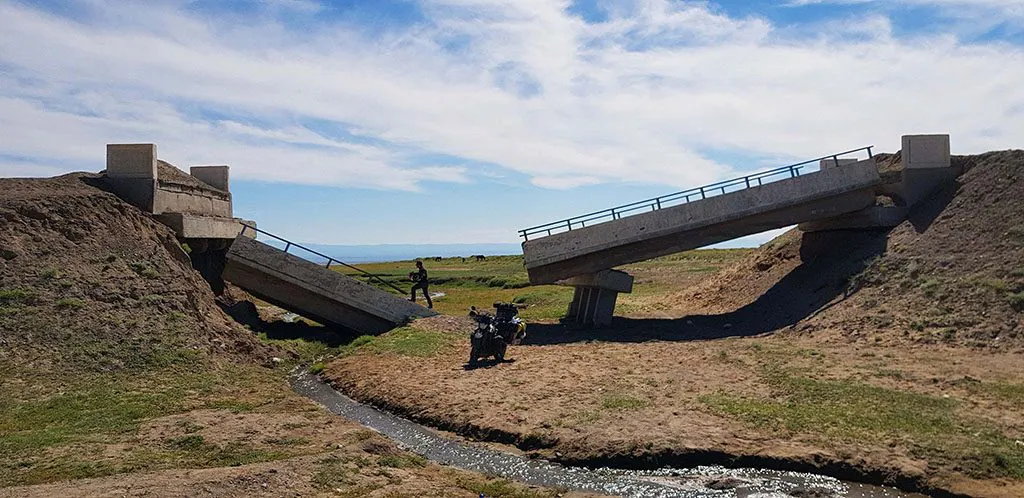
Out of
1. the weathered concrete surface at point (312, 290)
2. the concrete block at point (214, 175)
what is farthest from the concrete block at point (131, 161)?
the concrete block at point (214, 175)

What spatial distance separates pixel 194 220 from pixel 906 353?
23980mm

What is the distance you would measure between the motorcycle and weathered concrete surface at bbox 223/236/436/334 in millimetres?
6829

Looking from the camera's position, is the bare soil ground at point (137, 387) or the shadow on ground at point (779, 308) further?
the shadow on ground at point (779, 308)

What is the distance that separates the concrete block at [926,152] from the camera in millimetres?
31750

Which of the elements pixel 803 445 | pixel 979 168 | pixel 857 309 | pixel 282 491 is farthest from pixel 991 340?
pixel 282 491

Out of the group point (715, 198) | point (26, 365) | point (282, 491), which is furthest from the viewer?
point (715, 198)

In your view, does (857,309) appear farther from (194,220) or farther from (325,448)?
(194,220)

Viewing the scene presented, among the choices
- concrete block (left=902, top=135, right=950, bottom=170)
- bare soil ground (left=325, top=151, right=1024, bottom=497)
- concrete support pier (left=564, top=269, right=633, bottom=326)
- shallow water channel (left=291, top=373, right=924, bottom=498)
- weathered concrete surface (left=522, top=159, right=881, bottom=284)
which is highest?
concrete block (left=902, top=135, right=950, bottom=170)

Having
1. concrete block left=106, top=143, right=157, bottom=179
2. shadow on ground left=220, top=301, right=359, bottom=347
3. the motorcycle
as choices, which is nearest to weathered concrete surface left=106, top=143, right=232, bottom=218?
concrete block left=106, top=143, right=157, bottom=179

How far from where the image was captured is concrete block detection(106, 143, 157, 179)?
2675cm

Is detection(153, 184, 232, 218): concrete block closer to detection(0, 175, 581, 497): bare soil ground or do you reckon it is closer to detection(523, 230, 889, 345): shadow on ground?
detection(0, 175, 581, 497): bare soil ground

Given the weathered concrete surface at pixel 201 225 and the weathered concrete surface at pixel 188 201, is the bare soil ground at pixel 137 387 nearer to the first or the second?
the weathered concrete surface at pixel 201 225

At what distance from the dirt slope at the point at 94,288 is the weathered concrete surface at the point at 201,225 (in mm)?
1067

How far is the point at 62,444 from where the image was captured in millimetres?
13477
